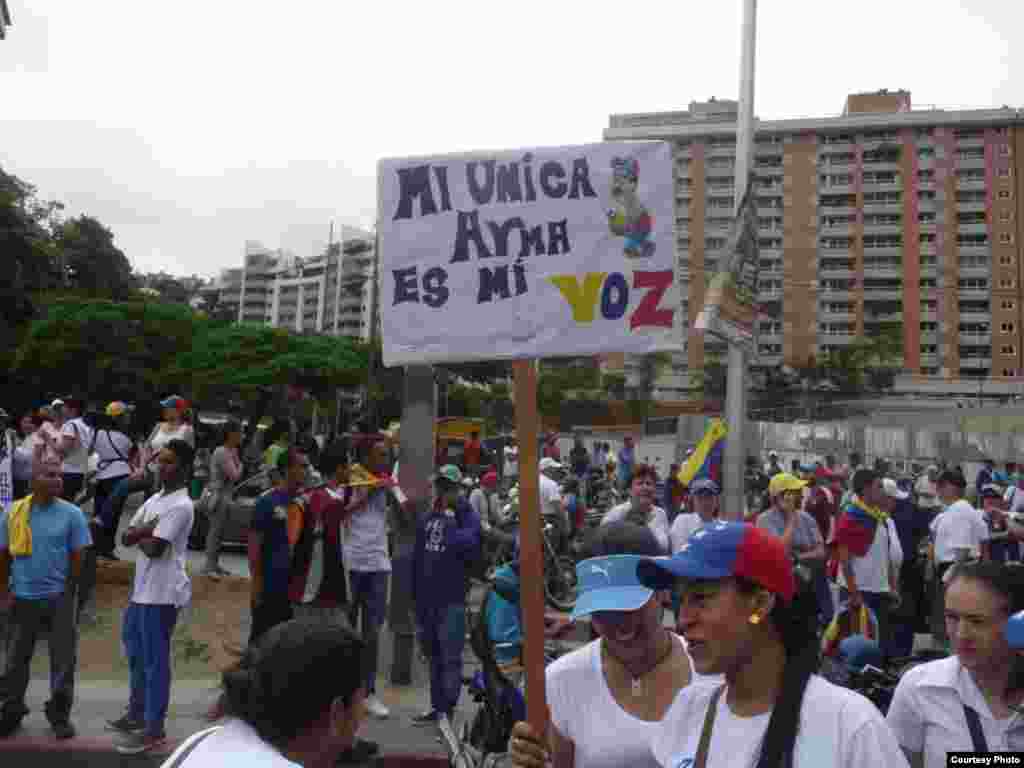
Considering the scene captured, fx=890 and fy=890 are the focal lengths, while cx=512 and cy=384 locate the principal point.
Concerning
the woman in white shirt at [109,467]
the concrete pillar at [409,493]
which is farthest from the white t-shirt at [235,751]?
the woman in white shirt at [109,467]

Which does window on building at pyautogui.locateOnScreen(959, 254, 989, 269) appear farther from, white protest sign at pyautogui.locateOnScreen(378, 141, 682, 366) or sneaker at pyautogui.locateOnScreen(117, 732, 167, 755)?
white protest sign at pyautogui.locateOnScreen(378, 141, 682, 366)

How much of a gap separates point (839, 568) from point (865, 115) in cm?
8170

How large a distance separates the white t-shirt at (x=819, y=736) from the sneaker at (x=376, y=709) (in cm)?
519

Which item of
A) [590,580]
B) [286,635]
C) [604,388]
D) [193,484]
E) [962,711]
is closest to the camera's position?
[286,635]

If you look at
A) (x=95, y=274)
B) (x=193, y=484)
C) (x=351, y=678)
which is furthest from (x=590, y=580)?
(x=95, y=274)

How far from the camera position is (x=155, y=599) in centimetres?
603

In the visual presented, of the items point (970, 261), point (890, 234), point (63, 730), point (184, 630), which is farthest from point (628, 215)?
point (970, 261)

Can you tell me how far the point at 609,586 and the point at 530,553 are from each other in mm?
270

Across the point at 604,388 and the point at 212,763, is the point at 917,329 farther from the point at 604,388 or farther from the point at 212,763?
the point at 212,763

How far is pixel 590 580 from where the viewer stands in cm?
282

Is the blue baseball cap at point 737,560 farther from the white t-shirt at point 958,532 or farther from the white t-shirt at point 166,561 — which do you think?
the white t-shirt at point 958,532

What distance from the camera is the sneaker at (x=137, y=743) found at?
5867 mm

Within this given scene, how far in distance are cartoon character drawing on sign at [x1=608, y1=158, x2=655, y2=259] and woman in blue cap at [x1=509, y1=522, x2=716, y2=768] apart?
1116 mm

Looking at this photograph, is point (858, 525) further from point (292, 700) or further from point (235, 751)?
point (235, 751)
